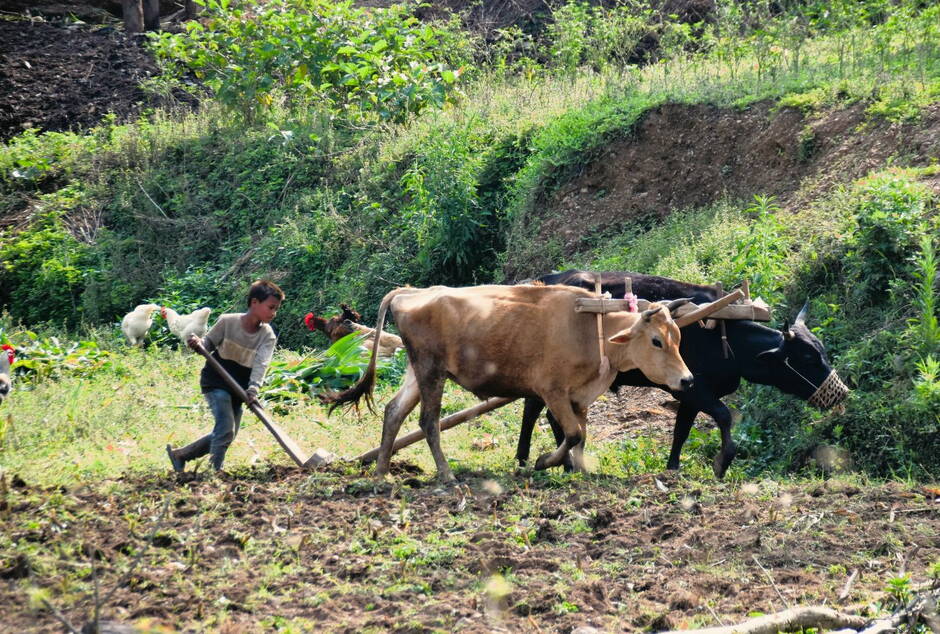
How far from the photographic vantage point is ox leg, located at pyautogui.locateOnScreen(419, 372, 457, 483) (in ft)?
27.4

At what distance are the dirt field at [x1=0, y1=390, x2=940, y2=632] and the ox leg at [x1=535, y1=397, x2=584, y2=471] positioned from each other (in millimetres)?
196

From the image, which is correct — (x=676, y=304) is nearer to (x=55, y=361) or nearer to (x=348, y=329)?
(x=348, y=329)

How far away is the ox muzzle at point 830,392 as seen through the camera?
29.0ft

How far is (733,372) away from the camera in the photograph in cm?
922

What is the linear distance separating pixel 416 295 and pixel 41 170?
42.6ft

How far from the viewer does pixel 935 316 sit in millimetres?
9219

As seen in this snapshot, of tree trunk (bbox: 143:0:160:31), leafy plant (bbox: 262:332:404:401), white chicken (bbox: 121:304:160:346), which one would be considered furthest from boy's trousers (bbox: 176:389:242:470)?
tree trunk (bbox: 143:0:160:31)

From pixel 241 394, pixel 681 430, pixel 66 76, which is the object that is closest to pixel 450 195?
pixel 681 430

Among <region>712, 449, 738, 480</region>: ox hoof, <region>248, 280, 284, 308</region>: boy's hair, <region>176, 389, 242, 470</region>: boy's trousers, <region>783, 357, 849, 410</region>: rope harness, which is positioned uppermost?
<region>248, 280, 284, 308</region>: boy's hair

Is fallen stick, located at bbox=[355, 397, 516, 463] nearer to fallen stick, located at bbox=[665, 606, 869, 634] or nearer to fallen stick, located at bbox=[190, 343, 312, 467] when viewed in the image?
fallen stick, located at bbox=[190, 343, 312, 467]

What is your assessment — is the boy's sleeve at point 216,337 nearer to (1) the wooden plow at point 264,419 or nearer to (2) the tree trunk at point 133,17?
(1) the wooden plow at point 264,419

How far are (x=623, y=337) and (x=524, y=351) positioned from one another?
0.82 metres

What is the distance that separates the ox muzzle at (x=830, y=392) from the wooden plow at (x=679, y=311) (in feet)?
2.54

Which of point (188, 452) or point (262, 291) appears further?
point (188, 452)
